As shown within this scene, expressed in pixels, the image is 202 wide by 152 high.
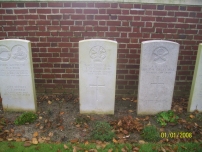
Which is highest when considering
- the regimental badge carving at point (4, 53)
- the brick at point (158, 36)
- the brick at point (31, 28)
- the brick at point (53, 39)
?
the brick at point (31, 28)

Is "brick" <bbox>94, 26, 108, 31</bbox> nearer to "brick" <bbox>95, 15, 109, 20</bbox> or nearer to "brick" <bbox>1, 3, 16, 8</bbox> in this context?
"brick" <bbox>95, 15, 109, 20</bbox>

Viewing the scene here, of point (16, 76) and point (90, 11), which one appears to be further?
point (90, 11)

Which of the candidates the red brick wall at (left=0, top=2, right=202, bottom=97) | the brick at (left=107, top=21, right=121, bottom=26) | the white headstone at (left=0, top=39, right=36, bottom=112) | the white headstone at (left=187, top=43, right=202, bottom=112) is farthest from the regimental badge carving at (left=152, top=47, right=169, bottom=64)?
the white headstone at (left=0, top=39, right=36, bottom=112)

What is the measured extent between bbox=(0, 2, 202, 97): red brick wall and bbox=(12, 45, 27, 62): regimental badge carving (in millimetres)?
845

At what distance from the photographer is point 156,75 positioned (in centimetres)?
391

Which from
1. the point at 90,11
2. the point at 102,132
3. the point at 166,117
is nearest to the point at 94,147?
the point at 102,132

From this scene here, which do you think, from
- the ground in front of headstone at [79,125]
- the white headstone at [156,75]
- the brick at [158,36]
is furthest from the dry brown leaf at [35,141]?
the brick at [158,36]

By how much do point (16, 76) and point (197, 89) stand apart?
3.81 meters

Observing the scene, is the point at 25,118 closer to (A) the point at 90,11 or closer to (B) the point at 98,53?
(B) the point at 98,53

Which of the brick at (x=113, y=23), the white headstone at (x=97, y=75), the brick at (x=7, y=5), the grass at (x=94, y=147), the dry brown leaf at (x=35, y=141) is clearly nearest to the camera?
the grass at (x=94, y=147)

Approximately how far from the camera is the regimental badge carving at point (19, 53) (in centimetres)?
377

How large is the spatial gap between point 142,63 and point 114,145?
164 centimetres

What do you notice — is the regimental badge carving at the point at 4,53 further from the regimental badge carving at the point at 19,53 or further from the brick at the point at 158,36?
the brick at the point at 158,36

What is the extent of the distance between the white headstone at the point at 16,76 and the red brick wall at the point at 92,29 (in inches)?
33.1
